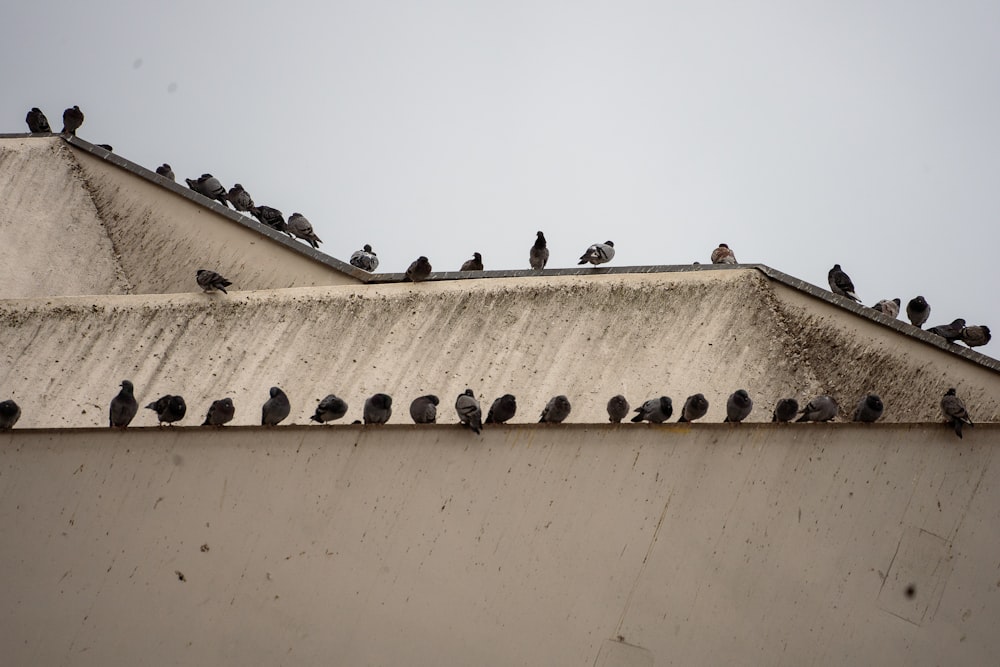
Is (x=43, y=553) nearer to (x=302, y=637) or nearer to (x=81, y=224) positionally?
(x=302, y=637)

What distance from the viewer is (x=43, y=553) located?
8.17 meters

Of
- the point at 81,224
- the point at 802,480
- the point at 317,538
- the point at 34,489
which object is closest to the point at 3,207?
the point at 81,224

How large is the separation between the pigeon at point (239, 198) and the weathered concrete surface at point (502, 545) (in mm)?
8554

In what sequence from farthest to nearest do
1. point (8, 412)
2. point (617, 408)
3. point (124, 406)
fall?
point (617, 408)
point (124, 406)
point (8, 412)

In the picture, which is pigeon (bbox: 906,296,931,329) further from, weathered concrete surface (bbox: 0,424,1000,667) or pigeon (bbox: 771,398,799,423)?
weathered concrete surface (bbox: 0,424,1000,667)

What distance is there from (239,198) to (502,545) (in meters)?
9.97

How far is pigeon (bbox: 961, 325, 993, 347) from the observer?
12750 millimetres

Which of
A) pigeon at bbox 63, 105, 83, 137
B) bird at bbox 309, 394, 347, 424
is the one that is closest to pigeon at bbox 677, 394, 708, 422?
bird at bbox 309, 394, 347, 424

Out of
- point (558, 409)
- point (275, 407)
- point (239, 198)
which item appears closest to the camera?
point (558, 409)

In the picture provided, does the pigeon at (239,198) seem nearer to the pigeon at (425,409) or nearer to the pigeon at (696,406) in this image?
the pigeon at (425,409)

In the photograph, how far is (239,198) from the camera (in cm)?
1639

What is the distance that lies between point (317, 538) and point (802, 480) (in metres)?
3.75

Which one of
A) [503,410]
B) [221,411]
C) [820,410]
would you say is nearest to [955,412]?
[820,410]

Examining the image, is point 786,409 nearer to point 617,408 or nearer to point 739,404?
point 739,404
